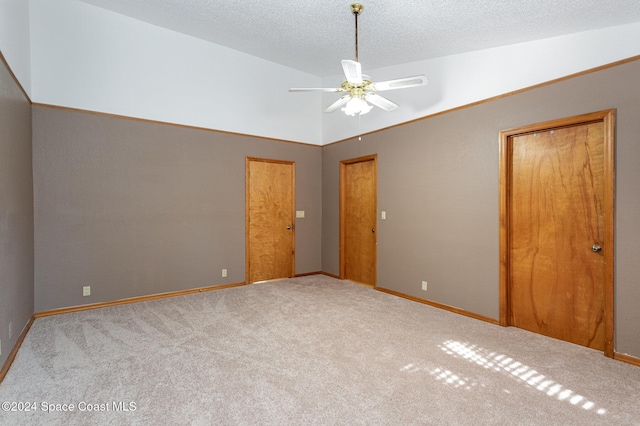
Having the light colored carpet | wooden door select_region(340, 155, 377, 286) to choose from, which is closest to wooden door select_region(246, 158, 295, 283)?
wooden door select_region(340, 155, 377, 286)

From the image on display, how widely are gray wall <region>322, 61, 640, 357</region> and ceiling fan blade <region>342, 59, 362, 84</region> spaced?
1728 millimetres

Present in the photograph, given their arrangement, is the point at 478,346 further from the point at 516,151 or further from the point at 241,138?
the point at 241,138

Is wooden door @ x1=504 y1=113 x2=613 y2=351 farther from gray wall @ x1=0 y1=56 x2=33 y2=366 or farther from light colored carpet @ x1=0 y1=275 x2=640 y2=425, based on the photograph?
gray wall @ x1=0 y1=56 x2=33 y2=366

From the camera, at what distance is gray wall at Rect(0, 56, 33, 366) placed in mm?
2467

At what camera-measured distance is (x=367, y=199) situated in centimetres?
521

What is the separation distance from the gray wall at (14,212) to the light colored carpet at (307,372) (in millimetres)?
355

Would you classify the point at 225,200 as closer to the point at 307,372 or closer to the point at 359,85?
the point at 359,85

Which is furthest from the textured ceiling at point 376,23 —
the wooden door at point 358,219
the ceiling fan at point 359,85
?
the wooden door at point 358,219

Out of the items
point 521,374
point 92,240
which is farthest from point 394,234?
point 92,240

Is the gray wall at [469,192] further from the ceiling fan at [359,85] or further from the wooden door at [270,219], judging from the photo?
the wooden door at [270,219]

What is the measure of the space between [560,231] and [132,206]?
5000 millimetres

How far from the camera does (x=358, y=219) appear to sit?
17.7 ft

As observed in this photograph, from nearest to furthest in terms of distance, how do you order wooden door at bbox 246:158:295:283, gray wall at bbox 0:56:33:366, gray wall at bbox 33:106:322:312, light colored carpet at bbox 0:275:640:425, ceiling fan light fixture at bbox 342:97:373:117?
1. light colored carpet at bbox 0:275:640:425
2. gray wall at bbox 0:56:33:366
3. ceiling fan light fixture at bbox 342:97:373:117
4. gray wall at bbox 33:106:322:312
5. wooden door at bbox 246:158:295:283

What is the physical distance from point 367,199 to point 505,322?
2.60m
